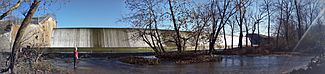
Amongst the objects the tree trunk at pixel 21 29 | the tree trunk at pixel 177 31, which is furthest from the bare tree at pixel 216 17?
the tree trunk at pixel 21 29

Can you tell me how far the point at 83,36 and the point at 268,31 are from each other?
2957cm

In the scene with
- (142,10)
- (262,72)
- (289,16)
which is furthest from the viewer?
(289,16)

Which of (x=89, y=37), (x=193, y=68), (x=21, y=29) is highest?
(x=21, y=29)

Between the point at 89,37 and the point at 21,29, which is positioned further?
the point at 89,37

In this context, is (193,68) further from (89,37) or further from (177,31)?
(89,37)

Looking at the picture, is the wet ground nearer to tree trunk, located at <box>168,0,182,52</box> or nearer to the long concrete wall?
tree trunk, located at <box>168,0,182,52</box>

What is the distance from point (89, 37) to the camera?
58.3 m

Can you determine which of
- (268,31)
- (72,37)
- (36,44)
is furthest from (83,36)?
(36,44)

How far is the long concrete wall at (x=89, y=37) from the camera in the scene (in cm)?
5554

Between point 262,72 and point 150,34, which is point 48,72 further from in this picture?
point 150,34

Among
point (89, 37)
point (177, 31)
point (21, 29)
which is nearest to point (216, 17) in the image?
point (177, 31)

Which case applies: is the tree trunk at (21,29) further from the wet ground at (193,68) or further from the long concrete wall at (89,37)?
the long concrete wall at (89,37)

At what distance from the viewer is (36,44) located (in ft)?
42.8

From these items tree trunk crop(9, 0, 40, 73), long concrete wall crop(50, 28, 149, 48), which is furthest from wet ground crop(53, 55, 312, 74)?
long concrete wall crop(50, 28, 149, 48)
